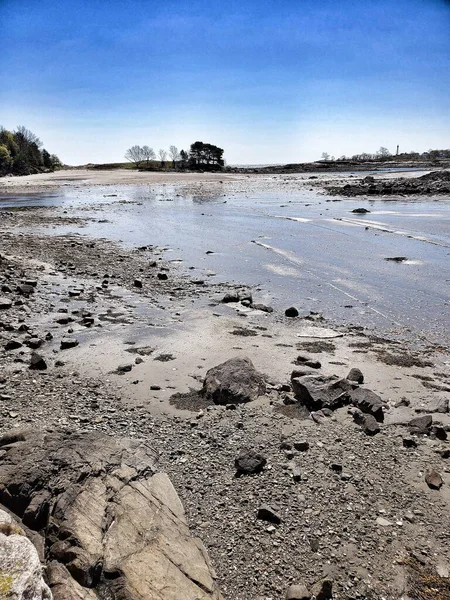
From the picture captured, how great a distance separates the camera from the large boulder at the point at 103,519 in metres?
2.83

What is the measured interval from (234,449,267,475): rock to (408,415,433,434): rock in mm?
1906

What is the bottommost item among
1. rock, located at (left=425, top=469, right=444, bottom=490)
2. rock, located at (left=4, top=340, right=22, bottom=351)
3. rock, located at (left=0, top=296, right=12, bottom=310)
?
rock, located at (left=425, top=469, right=444, bottom=490)

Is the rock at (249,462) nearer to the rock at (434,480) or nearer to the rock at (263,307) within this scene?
the rock at (434,480)

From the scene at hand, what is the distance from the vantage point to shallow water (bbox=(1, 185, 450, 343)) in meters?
10.5

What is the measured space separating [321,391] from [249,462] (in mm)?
1655

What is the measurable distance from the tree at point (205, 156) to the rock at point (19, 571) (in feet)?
399

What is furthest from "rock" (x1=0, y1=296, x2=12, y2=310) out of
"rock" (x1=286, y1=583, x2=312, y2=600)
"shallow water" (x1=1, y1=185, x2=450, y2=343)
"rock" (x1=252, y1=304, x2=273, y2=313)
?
"rock" (x1=286, y1=583, x2=312, y2=600)

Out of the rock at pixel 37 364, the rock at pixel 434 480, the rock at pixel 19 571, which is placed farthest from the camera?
the rock at pixel 37 364

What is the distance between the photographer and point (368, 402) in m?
5.48

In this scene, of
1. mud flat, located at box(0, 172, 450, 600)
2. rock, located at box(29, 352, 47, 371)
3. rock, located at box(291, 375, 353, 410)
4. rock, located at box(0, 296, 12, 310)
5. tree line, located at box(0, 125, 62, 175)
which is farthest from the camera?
tree line, located at box(0, 125, 62, 175)

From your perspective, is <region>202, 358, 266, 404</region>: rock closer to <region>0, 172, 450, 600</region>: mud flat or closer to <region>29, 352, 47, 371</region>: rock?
<region>0, 172, 450, 600</region>: mud flat

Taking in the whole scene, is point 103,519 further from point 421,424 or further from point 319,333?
point 319,333

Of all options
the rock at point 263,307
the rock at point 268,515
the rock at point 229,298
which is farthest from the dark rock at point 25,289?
the rock at point 268,515

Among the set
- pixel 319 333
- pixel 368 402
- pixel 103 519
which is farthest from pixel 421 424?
pixel 103 519
